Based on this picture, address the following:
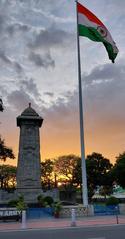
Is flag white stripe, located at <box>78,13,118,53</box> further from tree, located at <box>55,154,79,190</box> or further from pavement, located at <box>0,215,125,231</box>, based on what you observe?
tree, located at <box>55,154,79,190</box>

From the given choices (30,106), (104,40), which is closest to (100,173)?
(30,106)

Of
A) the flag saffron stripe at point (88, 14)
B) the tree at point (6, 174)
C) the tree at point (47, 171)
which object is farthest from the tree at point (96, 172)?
the flag saffron stripe at point (88, 14)

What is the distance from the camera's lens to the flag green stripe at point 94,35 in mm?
30484

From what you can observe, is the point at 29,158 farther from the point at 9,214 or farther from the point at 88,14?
the point at 88,14

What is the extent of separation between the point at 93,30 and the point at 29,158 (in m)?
29.3

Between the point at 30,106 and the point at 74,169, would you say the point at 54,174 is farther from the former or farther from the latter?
the point at 30,106

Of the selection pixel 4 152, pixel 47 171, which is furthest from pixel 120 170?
pixel 4 152

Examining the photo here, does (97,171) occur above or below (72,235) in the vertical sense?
above

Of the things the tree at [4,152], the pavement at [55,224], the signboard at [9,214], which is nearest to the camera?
the pavement at [55,224]

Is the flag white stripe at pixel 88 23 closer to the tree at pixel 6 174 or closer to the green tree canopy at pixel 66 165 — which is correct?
the green tree canopy at pixel 66 165

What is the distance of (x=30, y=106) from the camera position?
59812mm

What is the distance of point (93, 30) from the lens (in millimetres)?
30703

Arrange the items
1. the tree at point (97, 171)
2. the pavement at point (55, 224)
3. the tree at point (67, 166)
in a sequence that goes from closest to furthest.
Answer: the pavement at point (55, 224)
the tree at point (97, 171)
the tree at point (67, 166)

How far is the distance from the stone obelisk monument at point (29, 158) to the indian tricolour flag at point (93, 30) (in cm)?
2730
